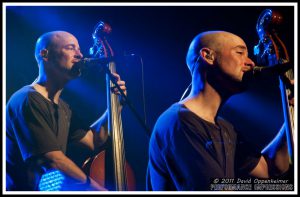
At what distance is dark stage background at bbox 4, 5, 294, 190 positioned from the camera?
331cm

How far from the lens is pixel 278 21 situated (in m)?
3.21

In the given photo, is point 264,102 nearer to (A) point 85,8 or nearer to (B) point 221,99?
(B) point 221,99

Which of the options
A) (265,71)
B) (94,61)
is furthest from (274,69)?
(94,61)

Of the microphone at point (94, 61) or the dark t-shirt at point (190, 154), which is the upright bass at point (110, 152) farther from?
the dark t-shirt at point (190, 154)

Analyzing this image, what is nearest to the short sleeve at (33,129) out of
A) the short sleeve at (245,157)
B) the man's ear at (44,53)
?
the man's ear at (44,53)

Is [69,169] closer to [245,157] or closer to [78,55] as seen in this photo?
[78,55]

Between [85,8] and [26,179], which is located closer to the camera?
[26,179]

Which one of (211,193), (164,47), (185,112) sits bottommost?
(211,193)

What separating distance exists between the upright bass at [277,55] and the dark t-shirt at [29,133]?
4.98 feet

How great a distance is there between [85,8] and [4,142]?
3.86 feet

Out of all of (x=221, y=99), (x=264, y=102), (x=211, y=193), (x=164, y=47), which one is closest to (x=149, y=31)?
(x=164, y=47)

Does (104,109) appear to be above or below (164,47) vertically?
below

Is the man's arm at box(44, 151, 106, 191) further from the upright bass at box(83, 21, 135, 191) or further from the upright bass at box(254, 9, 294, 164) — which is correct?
the upright bass at box(254, 9, 294, 164)

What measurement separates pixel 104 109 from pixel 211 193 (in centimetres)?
98
